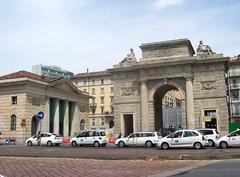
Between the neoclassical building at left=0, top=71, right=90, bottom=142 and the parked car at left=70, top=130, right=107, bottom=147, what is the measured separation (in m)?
15.6

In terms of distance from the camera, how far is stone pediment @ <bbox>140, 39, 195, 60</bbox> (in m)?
45.9

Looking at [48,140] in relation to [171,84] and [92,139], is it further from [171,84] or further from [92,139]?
[171,84]

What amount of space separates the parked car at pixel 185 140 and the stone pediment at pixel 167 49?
19.4 meters

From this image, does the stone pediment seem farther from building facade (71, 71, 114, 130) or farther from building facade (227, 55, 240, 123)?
building facade (71, 71, 114, 130)

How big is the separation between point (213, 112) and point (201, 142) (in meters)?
18.0

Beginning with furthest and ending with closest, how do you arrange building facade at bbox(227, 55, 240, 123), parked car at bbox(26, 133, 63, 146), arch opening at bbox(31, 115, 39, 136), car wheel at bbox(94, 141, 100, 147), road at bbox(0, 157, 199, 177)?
building facade at bbox(227, 55, 240, 123) < arch opening at bbox(31, 115, 39, 136) < parked car at bbox(26, 133, 63, 146) < car wheel at bbox(94, 141, 100, 147) < road at bbox(0, 157, 199, 177)

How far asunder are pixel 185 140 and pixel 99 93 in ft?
252

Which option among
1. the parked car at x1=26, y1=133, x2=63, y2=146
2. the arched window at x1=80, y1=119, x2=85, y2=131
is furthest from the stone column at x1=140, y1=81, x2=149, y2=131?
the arched window at x1=80, y1=119, x2=85, y2=131

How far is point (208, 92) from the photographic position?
44.7 metres

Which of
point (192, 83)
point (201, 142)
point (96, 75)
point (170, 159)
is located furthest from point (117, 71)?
point (96, 75)

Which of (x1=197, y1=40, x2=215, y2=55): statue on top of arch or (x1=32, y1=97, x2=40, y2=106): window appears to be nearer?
→ (x1=197, y1=40, x2=215, y2=55): statue on top of arch

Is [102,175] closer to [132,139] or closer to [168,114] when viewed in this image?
[132,139]

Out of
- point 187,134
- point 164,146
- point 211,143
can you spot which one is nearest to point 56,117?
point 211,143

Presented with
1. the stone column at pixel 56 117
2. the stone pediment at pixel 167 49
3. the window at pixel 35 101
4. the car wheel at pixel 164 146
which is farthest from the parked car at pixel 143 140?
the stone column at pixel 56 117
